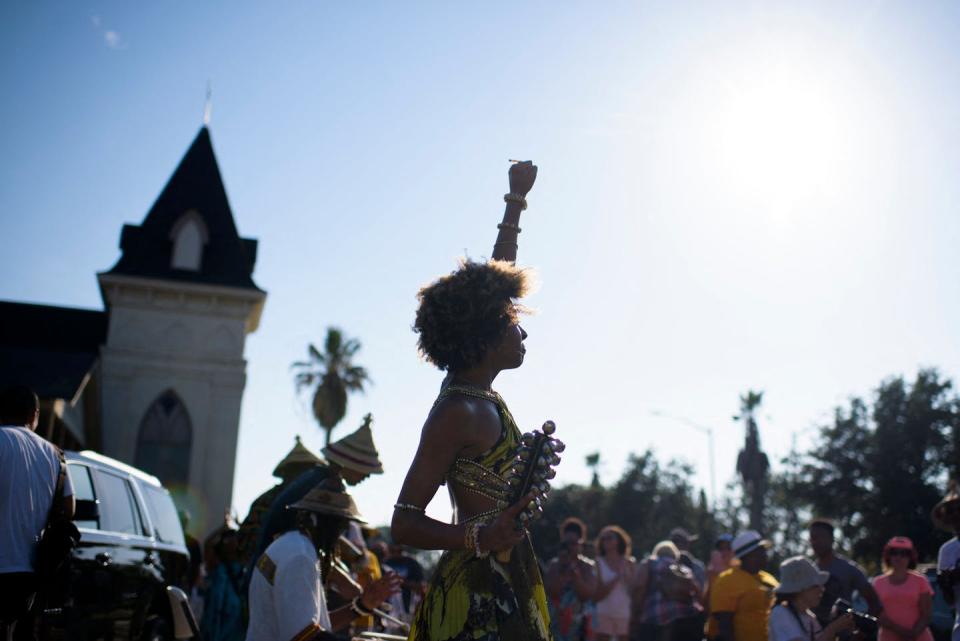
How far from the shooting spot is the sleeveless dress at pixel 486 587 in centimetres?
294

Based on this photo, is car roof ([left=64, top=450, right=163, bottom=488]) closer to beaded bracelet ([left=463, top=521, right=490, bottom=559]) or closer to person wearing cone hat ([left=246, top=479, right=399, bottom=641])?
person wearing cone hat ([left=246, top=479, right=399, bottom=641])

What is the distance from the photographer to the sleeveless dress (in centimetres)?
294

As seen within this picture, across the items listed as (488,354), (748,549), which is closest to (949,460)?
(748,549)

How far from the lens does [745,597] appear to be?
8219 millimetres

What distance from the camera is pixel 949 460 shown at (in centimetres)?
3941

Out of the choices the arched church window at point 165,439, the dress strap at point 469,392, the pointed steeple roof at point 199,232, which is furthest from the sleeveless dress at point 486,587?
the pointed steeple roof at point 199,232

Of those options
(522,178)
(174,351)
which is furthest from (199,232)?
(522,178)

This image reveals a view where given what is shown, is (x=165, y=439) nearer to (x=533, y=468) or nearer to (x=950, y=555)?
(x=950, y=555)

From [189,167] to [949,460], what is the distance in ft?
106

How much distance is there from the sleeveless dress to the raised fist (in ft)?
4.85

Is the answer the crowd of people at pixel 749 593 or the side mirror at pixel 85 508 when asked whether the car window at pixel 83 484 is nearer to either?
the side mirror at pixel 85 508

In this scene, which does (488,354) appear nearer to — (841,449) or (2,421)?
(2,421)

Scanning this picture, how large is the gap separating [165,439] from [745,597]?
30120mm

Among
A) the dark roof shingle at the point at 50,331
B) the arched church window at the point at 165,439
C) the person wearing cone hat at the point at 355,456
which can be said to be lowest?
the person wearing cone hat at the point at 355,456
